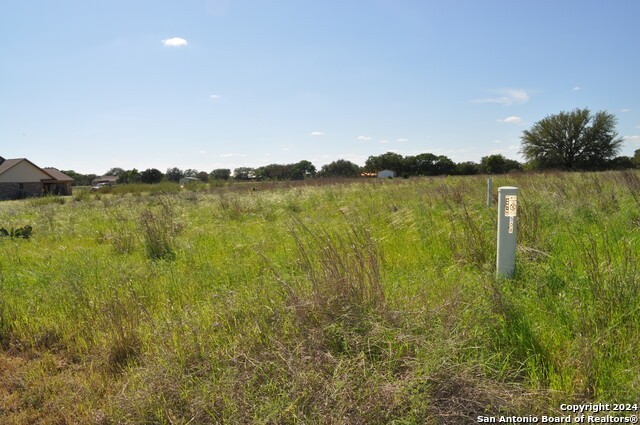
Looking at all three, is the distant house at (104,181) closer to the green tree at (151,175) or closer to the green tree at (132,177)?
the green tree at (132,177)

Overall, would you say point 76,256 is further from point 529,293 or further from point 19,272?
point 529,293

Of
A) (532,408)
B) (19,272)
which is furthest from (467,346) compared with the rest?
(19,272)

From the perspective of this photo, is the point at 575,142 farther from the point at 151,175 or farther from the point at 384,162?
the point at 151,175

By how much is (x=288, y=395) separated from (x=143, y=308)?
2.20 m

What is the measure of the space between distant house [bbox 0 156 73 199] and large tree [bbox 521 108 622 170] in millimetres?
60222

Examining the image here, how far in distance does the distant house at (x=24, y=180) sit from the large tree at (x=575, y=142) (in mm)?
60222

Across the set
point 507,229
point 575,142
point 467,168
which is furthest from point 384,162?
point 507,229

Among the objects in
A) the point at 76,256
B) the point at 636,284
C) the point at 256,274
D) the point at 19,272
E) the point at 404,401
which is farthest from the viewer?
the point at 76,256

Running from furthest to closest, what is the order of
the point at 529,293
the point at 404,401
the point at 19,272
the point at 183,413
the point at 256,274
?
the point at 19,272 < the point at 256,274 < the point at 529,293 < the point at 183,413 < the point at 404,401

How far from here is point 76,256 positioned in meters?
6.48

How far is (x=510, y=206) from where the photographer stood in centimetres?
345

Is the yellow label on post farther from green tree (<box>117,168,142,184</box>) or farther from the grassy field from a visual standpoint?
green tree (<box>117,168,142,184</box>)

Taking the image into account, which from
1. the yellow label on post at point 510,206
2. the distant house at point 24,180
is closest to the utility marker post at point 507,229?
the yellow label on post at point 510,206

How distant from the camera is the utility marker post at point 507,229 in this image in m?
3.45
